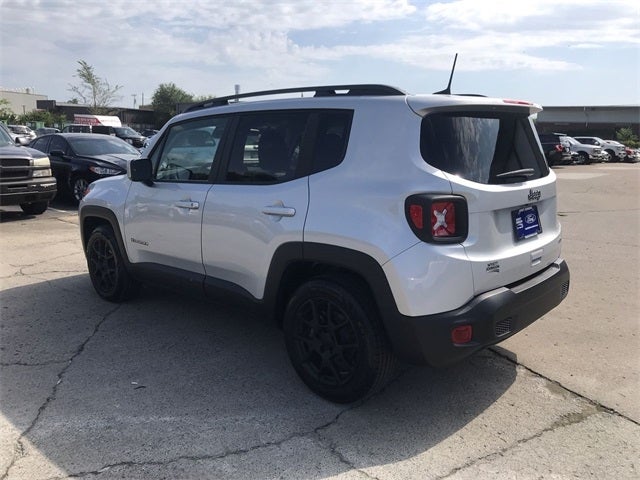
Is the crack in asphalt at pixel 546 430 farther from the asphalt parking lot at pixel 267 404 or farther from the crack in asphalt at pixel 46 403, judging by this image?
the crack in asphalt at pixel 46 403

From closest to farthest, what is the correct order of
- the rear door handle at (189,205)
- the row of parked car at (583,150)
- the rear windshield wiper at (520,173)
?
the rear windshield wiper at (520,173) < the rear door handle at (189,205) < the row of parked car at (583,150)

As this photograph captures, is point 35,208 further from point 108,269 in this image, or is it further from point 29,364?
point 29,364

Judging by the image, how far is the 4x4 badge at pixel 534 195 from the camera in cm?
347

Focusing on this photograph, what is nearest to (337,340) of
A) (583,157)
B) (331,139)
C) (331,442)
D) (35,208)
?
(331,442)

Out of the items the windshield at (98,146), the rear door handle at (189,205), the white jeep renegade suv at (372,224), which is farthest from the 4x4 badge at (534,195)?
the windshield at (98,146)

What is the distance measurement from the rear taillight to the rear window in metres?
0.22

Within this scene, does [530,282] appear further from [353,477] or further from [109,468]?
[109,468]

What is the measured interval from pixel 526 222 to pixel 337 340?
1412 millimetres

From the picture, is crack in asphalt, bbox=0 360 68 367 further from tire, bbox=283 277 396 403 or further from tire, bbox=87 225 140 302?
tire, bbox=283 277 396 403

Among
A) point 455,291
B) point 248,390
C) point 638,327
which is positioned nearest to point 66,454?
point 248,390

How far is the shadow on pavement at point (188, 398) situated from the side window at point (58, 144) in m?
8.06

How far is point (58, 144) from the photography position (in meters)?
12.2

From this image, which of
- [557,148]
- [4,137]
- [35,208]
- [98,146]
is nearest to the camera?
[4,137]

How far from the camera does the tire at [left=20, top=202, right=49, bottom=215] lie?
10.7m
